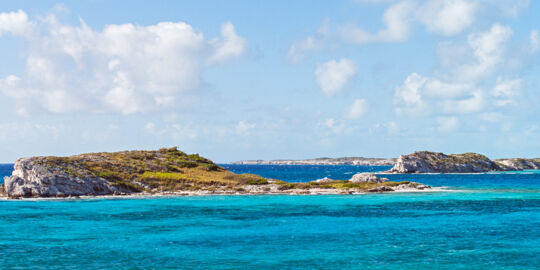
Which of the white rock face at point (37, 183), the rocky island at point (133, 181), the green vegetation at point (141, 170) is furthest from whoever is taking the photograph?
the green vegetation at point (141, 170)

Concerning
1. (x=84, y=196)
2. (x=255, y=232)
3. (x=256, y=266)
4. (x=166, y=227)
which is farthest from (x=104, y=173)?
(x=256, y=266)

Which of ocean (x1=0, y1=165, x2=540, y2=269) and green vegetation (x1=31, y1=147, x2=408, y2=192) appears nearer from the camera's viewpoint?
ocean (x1=0, y1=165, x2=540, y2=269)

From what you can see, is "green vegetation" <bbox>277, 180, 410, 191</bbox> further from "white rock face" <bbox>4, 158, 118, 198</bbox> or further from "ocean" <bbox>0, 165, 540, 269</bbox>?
"white rock face" <bbox>4, 158, 118, 198</bbox>

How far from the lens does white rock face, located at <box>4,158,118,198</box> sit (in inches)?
4013

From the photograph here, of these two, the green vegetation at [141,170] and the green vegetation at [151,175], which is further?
the green vegetation at [151,175]

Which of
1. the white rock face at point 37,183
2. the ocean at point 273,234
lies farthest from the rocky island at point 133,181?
the ocean at point 273,234

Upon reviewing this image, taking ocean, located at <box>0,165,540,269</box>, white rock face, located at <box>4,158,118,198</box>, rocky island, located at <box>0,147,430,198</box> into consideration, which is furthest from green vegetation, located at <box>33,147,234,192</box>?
ocean, located at <box>0,165,540,269</box>

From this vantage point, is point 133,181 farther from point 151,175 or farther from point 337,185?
point 337,185

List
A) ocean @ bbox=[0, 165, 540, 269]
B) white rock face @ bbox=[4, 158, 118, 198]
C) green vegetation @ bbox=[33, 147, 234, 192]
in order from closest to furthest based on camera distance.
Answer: ocean @ bbox=[0, 165, 540, 269], white rock face @ bbox=[4, 158, 118, 198], green vegetation @ bbox=[33, 147, 234, 192]

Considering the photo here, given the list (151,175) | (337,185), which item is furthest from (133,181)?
(337,185)

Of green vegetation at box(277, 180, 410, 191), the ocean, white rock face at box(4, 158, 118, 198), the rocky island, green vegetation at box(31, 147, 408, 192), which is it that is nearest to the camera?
the ocean

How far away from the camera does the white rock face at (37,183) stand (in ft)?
334

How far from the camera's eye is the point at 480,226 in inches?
2377

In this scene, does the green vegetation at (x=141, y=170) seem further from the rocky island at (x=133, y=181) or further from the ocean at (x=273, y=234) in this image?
the ocean at (x=273, y=234)
